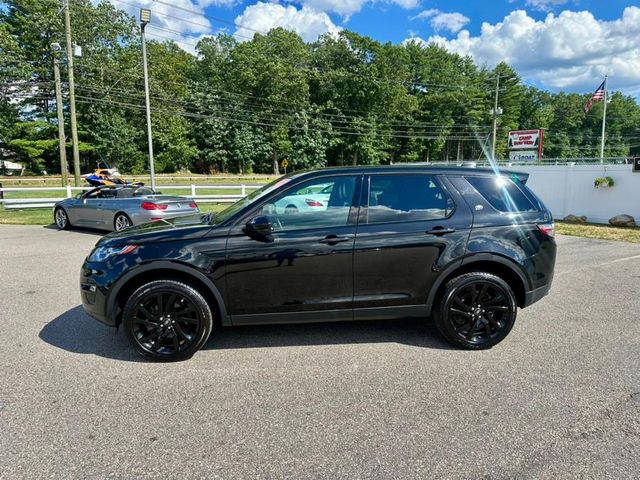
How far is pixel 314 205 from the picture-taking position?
3885mm

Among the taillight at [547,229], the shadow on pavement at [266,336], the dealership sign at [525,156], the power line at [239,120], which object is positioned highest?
the power line at [239,120]

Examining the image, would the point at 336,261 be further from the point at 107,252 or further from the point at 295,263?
the point at 107,252

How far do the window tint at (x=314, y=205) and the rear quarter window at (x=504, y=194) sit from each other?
4.11 ft

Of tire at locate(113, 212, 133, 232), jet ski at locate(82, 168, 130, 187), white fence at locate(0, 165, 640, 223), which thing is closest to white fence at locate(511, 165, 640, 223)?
white fence at locate(0, 165, 640, 223)

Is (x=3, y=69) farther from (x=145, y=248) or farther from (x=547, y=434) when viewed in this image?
(x=547, y=434)

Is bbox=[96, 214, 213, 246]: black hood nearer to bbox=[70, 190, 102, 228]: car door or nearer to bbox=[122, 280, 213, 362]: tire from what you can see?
bbox=[122, 280, 213, 362]: tire

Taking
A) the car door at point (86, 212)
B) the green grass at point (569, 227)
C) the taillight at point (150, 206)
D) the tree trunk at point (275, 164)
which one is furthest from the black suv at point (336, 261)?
the tree trunk at point (275, 164)

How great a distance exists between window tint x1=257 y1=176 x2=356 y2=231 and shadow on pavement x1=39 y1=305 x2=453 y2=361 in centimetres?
120

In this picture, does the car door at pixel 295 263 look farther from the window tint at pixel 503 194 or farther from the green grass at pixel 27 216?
the green grass at pixel 27 216

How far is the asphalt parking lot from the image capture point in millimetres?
2404

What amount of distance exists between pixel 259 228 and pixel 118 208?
7.92 meters

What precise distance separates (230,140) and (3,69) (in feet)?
76.9

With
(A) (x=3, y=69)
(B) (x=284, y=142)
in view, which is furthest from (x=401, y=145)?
(A) (x=3, y=69)

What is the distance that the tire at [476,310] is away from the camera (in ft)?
12.8
